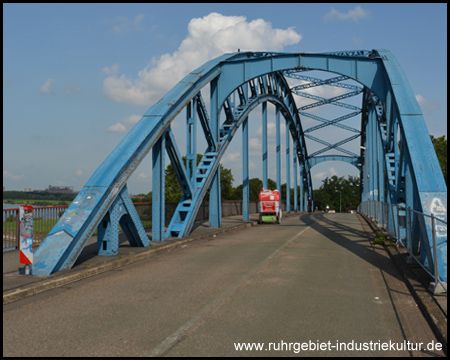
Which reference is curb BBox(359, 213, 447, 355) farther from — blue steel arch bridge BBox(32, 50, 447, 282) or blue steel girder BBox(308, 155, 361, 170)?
blue steel girder BBox(308, 155, 361, 170)

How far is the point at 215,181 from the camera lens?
19969mm

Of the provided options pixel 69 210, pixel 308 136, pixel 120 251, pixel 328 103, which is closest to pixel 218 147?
pixel 120 251

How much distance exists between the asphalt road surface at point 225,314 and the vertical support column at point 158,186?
12.9 ft

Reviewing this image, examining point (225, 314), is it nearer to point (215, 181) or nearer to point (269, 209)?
point (215, 181)

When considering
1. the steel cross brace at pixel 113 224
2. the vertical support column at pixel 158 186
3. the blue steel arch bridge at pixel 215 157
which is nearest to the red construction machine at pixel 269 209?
the blue steel arch bridge at pixel 215 157

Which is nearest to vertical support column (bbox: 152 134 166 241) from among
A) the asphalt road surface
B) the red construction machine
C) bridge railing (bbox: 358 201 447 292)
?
the asphalt road surface

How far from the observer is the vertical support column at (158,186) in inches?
552

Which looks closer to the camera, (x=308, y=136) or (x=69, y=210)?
(x=69, y=210)

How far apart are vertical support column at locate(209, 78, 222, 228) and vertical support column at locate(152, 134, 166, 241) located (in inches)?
227

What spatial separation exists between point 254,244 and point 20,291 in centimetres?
889

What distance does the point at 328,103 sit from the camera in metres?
48.8

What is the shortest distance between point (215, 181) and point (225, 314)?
45.9 feet

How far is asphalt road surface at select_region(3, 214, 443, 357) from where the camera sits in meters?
4.84

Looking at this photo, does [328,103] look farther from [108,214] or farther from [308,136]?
[108,214]
